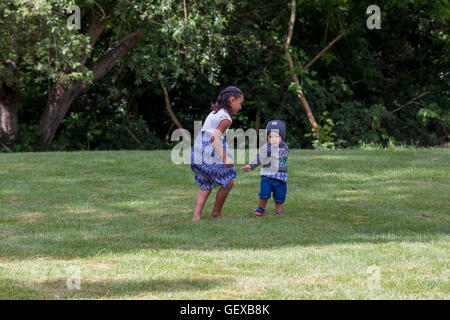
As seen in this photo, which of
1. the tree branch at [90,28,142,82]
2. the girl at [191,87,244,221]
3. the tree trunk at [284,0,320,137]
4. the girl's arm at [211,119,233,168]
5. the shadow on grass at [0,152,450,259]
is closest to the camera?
the shadow on grass at [0,152,450,259]

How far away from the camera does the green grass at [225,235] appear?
14.9ft

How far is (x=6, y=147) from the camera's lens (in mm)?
17578

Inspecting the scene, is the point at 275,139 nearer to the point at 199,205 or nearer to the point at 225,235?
the point at 199,205

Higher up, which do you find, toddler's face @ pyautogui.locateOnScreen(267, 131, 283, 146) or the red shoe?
toddler's face @ pyautogui.locateOnScreen(267, 131, 283, 146)

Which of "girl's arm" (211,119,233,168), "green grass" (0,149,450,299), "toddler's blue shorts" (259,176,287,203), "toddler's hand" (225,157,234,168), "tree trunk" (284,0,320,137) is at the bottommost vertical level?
"green grass" (0,149,450,299)

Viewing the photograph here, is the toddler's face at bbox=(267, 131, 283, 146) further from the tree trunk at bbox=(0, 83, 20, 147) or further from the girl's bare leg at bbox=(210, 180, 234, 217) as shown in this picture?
the tree trunk at bbox=(0, 83, 20, 147)

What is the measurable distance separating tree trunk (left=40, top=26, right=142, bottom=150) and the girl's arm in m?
11.4

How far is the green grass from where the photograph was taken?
14.9ft

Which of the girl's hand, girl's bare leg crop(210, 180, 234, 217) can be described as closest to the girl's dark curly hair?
the girl's hand

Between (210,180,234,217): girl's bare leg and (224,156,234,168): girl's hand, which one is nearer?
(224,156,234,168): girl's hand

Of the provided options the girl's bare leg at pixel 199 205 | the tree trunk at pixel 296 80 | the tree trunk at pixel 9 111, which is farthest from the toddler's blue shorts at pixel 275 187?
the tree trunk at pixel 9 111

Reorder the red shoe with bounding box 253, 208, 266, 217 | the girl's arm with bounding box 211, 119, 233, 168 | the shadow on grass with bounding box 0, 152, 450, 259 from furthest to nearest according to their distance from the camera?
the red shoe with bounding box 253, 208, 266, 217 < the girl's arm with bounding box 211, 119, 233, 168 < the shadow on grass with bounding box 0, 152, 450, 259
